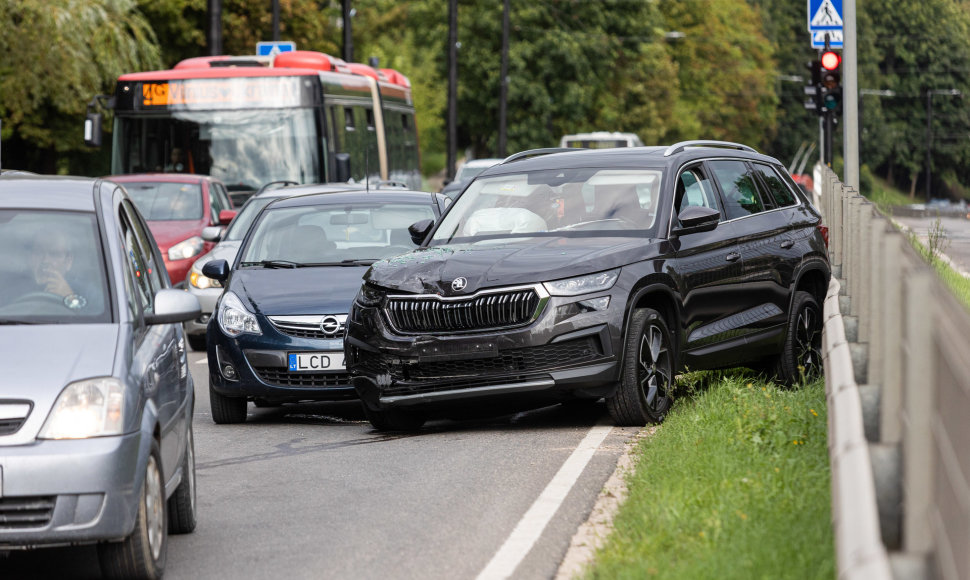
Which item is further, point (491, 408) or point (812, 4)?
point (812, 4)

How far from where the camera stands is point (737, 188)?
11.8m

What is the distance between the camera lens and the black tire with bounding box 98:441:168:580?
5984 mm

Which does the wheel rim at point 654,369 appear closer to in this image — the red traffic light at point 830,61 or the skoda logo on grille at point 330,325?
the skoda logo on grille at point 330,325

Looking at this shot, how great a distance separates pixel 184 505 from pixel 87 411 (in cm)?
151

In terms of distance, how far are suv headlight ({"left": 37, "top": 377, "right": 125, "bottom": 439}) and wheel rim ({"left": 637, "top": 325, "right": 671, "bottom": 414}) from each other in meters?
4.58

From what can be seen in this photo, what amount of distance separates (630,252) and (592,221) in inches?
27.3

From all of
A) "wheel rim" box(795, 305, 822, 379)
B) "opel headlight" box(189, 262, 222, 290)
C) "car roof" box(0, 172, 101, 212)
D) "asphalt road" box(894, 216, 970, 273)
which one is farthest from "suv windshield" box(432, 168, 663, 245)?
"asphalt road" box(894, 216, 970, 273)

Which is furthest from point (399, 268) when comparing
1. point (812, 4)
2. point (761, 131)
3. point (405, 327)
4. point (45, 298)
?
point (761, 131)

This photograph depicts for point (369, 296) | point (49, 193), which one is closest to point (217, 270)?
point (369, 296)

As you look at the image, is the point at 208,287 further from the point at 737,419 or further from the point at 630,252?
the point at 737,419

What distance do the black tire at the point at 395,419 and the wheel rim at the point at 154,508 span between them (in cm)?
405

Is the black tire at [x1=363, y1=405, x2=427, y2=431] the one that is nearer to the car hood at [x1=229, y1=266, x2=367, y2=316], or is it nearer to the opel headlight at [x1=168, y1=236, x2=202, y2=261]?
the car hood at [x1=229, y1=266, x2=367, y2=316]

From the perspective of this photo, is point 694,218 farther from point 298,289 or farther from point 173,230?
point 173,230

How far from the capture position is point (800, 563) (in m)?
5.65
